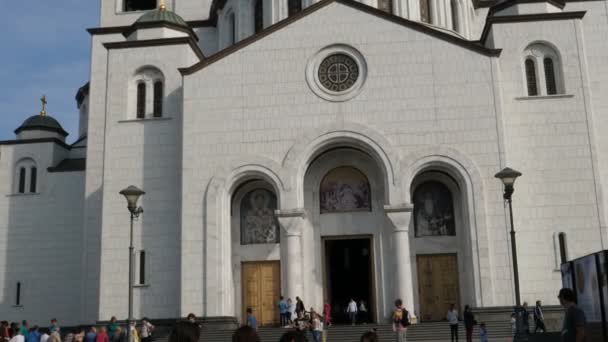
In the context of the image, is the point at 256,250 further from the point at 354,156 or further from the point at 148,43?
the point at 148,43

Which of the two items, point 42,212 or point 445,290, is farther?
point 42,212

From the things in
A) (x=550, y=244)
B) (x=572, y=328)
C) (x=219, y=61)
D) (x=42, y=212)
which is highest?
(x=219, y=61)

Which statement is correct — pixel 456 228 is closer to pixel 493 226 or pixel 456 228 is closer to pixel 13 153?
pixel 493 226

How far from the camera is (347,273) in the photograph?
27.8m

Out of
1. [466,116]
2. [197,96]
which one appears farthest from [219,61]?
[466,116]

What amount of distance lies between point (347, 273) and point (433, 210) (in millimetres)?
4102

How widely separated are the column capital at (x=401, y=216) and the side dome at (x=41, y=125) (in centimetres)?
1814

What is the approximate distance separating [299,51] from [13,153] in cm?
1512

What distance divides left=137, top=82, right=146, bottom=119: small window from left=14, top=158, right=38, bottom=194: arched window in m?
8.32

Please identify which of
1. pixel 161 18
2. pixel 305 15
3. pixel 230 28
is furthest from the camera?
pixel 230 28

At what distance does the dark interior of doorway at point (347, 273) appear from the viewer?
2692cm

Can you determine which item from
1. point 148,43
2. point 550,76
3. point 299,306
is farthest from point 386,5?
point 299,306

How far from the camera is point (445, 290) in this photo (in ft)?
83.8

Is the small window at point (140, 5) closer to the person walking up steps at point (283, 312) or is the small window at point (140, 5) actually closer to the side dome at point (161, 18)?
the side dome at point (161, 18)
